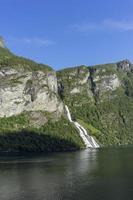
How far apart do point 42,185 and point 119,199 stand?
93.5 ft

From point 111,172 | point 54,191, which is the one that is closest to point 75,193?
point 54,191

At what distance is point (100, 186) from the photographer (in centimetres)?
11044

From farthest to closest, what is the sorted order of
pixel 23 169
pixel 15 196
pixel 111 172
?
1. pixel 23 169
2. pixel 111 172
3. pixel 15 196

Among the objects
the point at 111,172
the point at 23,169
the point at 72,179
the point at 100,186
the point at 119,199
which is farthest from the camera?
the point at 23,169

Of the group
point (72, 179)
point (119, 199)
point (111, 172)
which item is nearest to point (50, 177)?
point (72, 179)

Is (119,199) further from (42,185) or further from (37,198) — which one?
(42,185)

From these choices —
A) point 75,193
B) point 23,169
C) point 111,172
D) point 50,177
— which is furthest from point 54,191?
point 23,169

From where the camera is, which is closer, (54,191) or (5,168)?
(54,191)

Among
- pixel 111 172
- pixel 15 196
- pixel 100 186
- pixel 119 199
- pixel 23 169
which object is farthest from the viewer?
pixel 23 169

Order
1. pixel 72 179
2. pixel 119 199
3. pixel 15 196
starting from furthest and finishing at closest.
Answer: pixel 72 179 → pixel 15 196 → pixel 119 199

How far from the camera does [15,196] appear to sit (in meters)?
102

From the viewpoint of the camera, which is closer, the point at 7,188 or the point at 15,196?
the point at 15,196

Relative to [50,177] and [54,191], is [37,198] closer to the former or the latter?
[54,191]

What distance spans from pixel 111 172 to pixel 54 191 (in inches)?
1367
